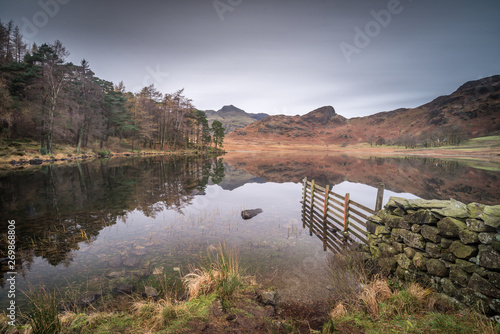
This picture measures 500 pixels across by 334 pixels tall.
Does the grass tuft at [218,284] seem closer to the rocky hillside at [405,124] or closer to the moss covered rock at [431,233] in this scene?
the moss covered rock at [431,233]

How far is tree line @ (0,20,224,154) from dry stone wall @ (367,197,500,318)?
4598 centimetres

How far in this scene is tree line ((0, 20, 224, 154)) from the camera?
34.4m

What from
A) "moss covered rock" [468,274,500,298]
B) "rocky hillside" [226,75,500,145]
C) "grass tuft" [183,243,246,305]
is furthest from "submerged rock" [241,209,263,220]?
"rocky hillside" [226,75,500,145]

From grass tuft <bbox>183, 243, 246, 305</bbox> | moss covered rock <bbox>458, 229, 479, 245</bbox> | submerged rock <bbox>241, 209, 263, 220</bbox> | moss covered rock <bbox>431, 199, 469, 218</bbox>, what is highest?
moss covered rock <bbox>431, 199, 469, 218</bbox>

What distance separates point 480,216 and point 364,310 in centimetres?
315

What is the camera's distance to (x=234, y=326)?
3936 millimetres

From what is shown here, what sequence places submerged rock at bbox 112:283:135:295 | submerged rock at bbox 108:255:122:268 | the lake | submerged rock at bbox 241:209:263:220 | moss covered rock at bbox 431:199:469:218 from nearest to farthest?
1. moss covered rock at bbox 431:199:469:218
2. submerged rock at bbox 112:283:135:295
3. the lake
4. submerged rock at bbox 108:255:122:268
5. submerged rock at bbox 241:209:263:220

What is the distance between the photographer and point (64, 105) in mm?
36844

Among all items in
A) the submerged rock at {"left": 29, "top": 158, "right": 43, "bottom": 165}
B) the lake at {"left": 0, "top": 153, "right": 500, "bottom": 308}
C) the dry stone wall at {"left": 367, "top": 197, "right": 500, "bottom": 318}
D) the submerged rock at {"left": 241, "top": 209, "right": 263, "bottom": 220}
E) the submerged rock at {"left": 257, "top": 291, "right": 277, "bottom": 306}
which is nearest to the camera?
the dry stone wall at {"left": 367, "top": 197, "right": 500, "bottom": 318}

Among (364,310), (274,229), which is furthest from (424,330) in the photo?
(274,229)

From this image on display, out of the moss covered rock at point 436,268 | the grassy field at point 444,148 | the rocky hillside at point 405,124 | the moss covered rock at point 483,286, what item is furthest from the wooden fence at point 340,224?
the rocky hillside at point 405,124

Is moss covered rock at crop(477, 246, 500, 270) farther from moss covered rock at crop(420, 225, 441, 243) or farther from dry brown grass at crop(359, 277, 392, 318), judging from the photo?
dry brown grass at crop(359, 277, 392, 318)

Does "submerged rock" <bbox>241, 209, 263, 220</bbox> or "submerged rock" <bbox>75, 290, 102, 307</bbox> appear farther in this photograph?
"submerged rock" <bbox>241, 209, 263, 220</bbox>

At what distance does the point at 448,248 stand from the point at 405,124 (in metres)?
199
